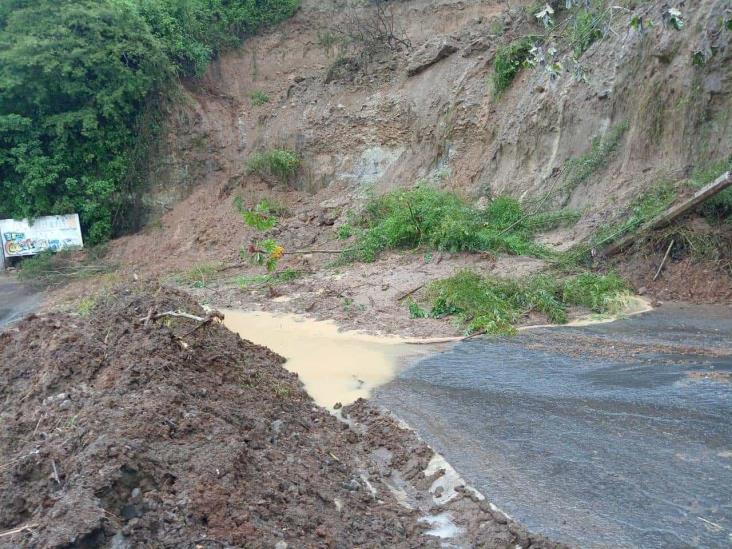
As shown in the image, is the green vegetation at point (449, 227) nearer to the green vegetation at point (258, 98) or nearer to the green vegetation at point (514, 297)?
the green vegetation at point (514, 297)

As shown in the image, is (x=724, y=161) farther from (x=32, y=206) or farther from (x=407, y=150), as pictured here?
(x=32, y=206)

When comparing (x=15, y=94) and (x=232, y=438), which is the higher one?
(x=15, y=94)

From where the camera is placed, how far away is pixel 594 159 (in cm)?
1538

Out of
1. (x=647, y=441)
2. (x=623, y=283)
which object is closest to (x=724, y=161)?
(x=623, y=283)

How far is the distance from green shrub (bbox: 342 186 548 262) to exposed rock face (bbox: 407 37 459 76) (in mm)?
5947

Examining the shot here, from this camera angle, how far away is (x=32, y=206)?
2088 cm

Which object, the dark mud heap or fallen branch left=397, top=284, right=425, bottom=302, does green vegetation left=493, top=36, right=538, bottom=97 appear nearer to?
fallen branch left=397, top=284, right=425, bottom=302

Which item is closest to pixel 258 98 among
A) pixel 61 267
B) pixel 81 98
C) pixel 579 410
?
pixel 81 98

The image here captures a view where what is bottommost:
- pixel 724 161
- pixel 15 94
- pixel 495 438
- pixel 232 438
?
pixel 495 438

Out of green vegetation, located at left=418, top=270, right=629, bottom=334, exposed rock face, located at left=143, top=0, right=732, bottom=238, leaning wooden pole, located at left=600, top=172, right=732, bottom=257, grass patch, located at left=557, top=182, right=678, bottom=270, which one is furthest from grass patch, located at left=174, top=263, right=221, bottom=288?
leaning wooden pole, located at left=600, top=172, right=732, bottom=257

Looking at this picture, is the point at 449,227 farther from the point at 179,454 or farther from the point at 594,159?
the point at 179,454

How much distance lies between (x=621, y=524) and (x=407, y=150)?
55.4ft

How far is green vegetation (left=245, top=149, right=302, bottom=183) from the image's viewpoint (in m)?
21.9

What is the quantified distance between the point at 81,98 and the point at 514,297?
53.4 feet
